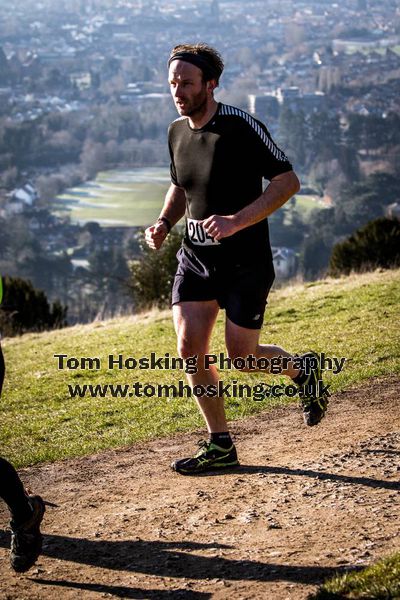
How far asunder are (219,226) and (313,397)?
1.66m

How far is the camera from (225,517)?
203 inches

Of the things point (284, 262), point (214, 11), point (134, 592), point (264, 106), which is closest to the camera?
point (134, 592)

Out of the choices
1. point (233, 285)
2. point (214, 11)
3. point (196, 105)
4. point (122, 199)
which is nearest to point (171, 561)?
point (233, 285)

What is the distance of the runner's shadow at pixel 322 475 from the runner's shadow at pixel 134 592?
146 centimetres

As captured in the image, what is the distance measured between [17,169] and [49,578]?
81972 mm

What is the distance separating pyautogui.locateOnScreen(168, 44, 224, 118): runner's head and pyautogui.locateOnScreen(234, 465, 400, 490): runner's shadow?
2152 mm

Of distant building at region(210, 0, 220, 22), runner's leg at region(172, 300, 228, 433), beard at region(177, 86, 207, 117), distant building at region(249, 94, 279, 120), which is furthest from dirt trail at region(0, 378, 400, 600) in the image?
distant building at region(210, 0, 220, 22)

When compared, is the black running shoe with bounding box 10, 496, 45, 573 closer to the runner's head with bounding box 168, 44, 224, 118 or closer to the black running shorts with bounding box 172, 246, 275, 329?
the black running shorts with bounding box 172, 246, 275, 329

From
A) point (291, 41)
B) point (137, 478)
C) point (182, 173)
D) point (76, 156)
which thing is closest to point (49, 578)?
point (137, 478)

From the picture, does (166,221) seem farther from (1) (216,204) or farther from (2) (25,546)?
(2) (25,546)

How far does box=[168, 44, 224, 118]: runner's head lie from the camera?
548cm

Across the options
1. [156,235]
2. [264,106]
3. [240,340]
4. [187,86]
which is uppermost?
[187,86]

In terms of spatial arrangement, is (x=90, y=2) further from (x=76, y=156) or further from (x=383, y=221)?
(x=383, y=221)

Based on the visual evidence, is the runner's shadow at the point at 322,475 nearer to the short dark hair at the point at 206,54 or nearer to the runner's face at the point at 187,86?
the runner's face at the point at 187,86
